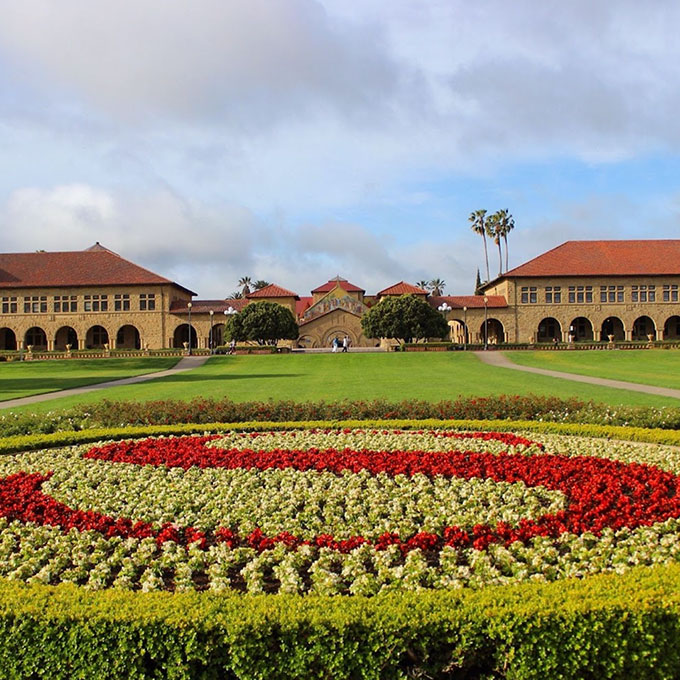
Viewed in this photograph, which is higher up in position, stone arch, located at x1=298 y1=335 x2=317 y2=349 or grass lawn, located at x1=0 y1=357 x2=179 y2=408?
stone arch, located at x1=298 y1=335 x2=317 y2=349

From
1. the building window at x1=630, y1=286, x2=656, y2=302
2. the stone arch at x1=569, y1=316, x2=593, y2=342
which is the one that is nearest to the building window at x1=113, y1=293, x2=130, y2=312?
the stone arch at x1=569, y1=316, x2=593, y2=342

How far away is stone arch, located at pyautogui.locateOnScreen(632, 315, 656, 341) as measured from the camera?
6025 cm

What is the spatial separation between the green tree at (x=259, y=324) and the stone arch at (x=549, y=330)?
24.4 metres

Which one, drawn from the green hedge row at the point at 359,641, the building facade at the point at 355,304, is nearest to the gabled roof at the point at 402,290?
the building facade at the point at 355,304

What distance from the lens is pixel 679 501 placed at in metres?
6.42

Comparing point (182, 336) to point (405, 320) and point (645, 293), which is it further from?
point (645, 293)

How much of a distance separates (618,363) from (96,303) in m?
44.7

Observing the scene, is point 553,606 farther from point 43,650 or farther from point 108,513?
point 108,513

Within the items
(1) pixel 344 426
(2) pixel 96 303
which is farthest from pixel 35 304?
(1) pixel 344 426

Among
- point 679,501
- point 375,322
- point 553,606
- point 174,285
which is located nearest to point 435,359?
point 375,322

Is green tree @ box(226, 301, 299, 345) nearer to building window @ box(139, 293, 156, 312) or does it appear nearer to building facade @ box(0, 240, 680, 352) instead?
building facade @ box(0, 240, 680, 352)

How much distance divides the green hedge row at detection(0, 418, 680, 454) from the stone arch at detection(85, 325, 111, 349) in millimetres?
52501

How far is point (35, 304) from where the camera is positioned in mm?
59188

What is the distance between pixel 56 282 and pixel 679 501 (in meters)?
60.6
